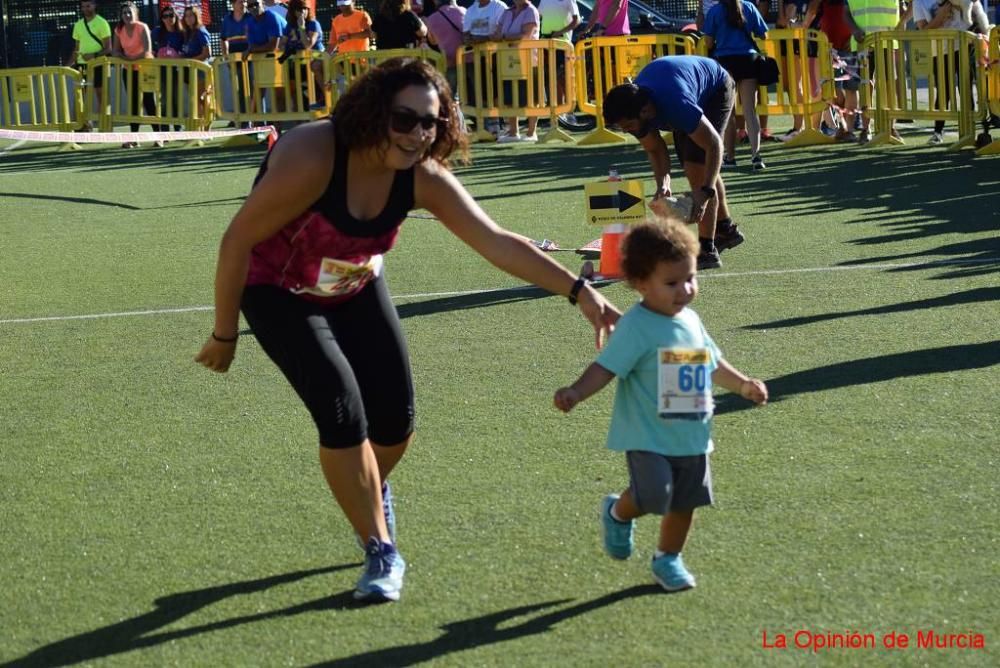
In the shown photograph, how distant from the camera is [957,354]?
7.36 metres

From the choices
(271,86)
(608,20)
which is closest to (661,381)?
(608,20)

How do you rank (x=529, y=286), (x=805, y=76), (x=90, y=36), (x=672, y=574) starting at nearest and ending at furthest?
(x=672, y=574) → (x=529, y=286) → (x=805, y=76) → (x=90, y=36)

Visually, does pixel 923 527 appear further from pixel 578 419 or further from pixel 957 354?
pixel 957 354

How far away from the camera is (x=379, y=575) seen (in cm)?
451

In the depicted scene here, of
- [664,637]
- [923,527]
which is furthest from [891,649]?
[923,527]

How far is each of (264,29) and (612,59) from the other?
17.4ft

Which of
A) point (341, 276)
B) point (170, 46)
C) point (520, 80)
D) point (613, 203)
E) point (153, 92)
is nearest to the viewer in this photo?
point (341, 276)

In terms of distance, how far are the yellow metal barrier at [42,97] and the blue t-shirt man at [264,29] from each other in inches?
112

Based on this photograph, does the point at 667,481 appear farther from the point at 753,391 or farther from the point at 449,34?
the point at 449,34

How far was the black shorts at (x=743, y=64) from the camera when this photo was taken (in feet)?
53.8

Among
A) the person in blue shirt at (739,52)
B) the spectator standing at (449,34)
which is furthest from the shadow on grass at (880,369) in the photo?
the spectator standing at (449,34)

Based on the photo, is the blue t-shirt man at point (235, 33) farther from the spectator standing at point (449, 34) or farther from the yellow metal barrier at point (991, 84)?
the yellow metal barrier at point (991, 84)

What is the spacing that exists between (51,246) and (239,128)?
11.2 metres

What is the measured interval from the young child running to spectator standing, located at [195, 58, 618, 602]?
0.62 feet
